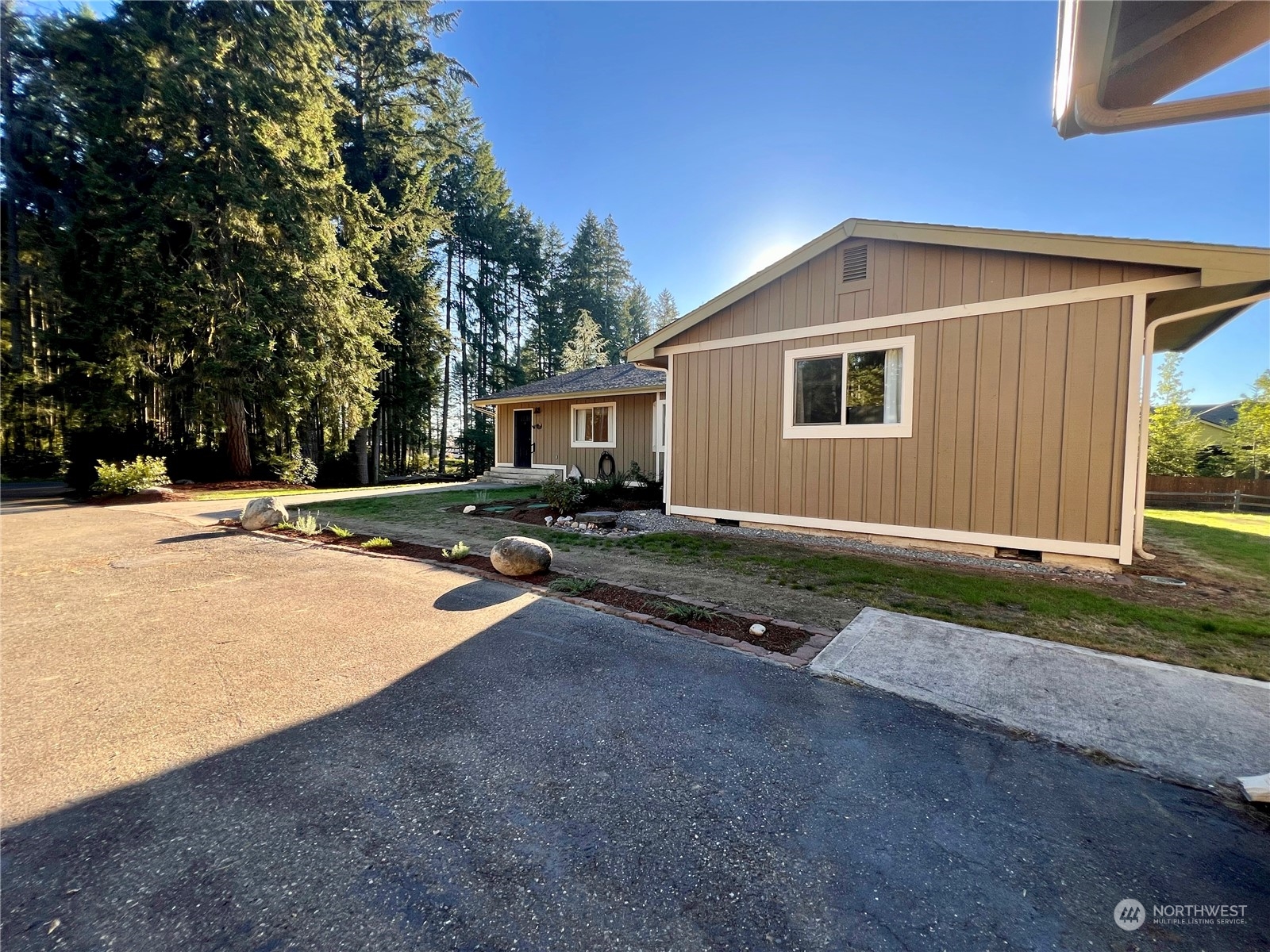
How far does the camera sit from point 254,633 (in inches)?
141

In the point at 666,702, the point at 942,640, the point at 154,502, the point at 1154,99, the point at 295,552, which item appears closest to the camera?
the point at 1154,99

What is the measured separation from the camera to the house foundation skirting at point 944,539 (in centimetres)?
533

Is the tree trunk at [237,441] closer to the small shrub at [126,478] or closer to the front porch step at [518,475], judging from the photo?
the small shrub at [126,478]

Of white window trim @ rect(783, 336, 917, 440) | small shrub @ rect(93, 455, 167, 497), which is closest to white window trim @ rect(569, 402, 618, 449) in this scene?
white window trim @ rect(783, 336, 917, 440)

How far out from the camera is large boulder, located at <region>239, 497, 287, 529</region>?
773 centimetres

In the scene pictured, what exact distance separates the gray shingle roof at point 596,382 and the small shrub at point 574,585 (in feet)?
24.3

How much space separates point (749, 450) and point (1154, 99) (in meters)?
5.65

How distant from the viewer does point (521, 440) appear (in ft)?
54.6

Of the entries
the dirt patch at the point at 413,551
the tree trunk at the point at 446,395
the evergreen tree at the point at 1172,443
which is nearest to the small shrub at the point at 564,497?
the dirt patch at the point at 413,551

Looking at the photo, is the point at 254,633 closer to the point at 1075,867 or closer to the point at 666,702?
the point at 666,702

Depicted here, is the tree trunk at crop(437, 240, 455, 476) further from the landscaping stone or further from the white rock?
the white rock

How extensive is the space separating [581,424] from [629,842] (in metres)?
13.1

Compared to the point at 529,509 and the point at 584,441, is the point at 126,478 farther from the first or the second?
the point at 584,441

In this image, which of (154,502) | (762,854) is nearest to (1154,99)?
(762,854)
